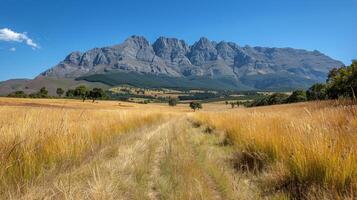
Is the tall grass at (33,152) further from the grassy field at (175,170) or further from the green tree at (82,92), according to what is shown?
the green tree at (82,92)

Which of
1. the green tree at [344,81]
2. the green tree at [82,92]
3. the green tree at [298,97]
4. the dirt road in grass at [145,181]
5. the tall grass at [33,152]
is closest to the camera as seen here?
the dirt road in grass at [145,181]

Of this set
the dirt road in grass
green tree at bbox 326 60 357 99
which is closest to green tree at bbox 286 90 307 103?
green tree at bbox 326 60 357 99

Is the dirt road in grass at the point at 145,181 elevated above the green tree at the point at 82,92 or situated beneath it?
elevated above

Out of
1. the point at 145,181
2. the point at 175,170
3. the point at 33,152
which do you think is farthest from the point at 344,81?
the point at 33,152

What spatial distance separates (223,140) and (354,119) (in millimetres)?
4959

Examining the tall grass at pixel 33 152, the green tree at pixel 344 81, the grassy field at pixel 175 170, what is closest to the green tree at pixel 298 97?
the green tree at pixel 344 81

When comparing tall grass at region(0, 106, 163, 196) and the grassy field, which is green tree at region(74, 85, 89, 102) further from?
the grassy field

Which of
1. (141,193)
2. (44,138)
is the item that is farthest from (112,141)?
(141,193)

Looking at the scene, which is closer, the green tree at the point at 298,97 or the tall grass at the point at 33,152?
the tall grass at the point at 33,152

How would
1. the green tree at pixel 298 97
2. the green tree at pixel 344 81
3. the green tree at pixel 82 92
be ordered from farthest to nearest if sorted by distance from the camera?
1. the green tree at pixel 82 92
2. the green tree at pixel 298 97
3. the green tree at pixel 344 81

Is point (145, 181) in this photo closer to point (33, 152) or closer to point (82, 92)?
point (33, 152)

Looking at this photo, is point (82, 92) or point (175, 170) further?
point (82, 92)

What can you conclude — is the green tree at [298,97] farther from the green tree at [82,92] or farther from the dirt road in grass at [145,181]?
the dirt road in grass at [145,181]

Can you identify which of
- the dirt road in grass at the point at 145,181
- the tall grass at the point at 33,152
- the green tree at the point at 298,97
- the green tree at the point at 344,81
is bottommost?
the green tree at the point at 298,97
